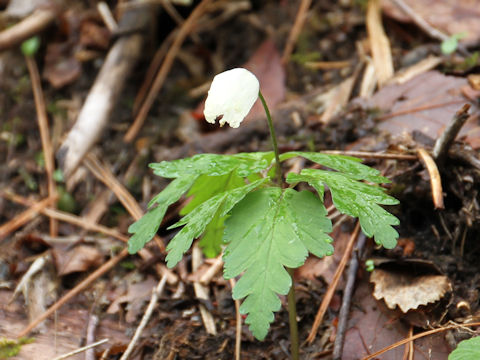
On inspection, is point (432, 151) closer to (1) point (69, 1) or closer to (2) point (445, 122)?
(2) point (445, 122)

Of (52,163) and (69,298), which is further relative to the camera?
(52,163)

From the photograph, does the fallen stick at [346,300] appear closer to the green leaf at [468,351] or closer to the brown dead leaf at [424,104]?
the green leaf at [468,351]

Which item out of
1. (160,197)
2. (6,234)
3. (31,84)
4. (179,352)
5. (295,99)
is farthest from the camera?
(31,84)

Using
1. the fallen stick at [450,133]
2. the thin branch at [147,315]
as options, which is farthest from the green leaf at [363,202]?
the thin branch at [147,315]

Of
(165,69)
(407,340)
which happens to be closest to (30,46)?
(165,69)

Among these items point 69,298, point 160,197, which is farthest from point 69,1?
point 160,197
